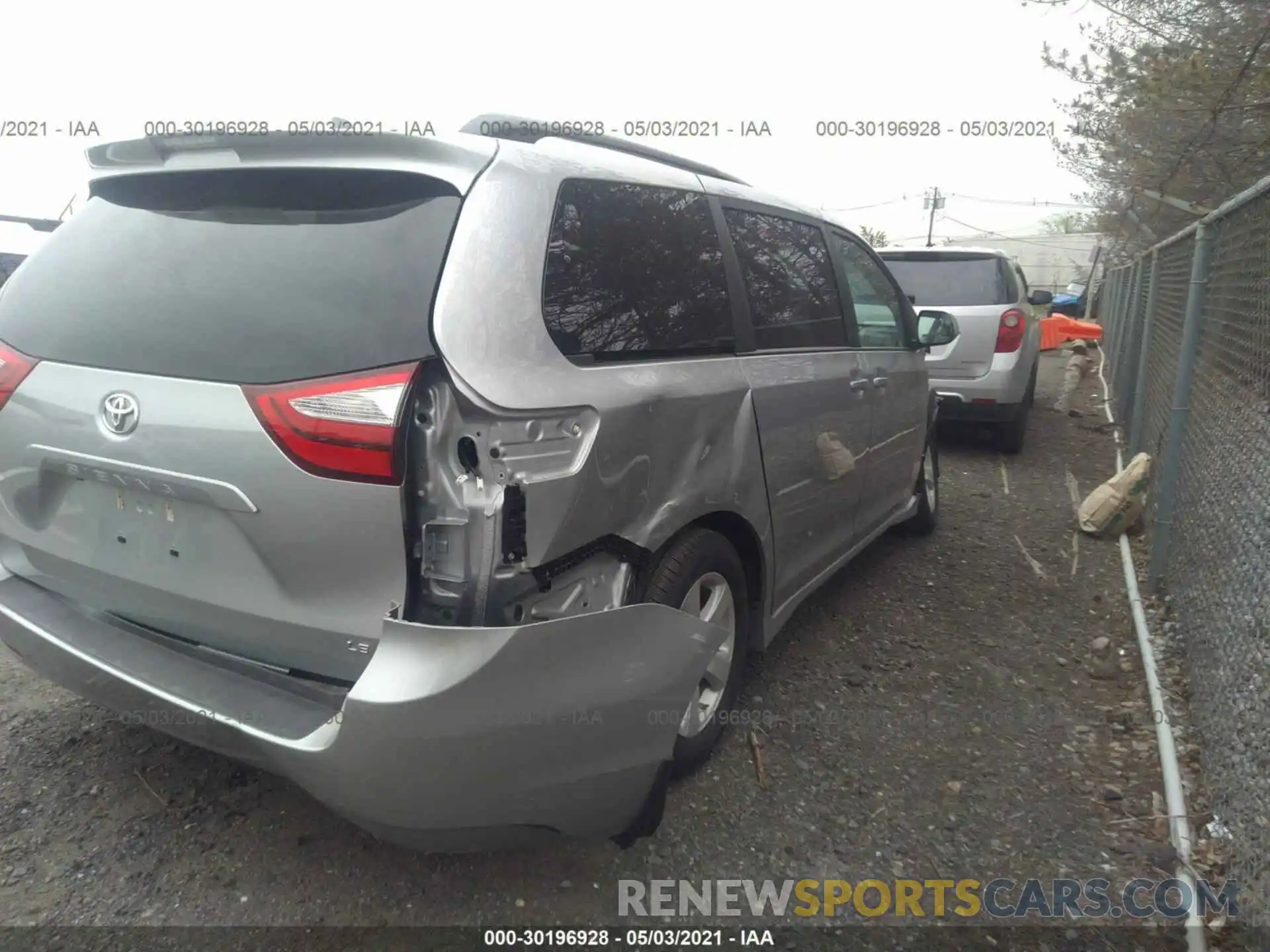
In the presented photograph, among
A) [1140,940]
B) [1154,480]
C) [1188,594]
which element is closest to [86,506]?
[1140,940]

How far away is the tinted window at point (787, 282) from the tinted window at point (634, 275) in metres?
0.21

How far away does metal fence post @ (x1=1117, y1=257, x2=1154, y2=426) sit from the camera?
7523 millimetres

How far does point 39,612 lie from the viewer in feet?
7.43

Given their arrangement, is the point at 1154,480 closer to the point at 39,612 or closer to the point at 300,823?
the point at 300,823

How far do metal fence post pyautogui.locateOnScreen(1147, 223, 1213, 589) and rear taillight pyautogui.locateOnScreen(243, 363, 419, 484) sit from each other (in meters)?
3.87

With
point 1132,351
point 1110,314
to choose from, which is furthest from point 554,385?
point 1110,314

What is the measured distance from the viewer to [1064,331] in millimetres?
15945

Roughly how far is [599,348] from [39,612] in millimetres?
1669

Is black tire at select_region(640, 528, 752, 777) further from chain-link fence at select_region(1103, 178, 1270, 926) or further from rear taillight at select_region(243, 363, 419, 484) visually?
chain-link fence at select_region(1103, 178, 1270, 926)

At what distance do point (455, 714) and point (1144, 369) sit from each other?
21.4 feet

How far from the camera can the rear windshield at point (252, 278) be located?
182 centimetres

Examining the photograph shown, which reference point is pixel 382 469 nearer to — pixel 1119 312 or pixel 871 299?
pixel 871 299

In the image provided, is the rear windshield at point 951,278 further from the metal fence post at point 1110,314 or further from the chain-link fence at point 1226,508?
the metal fence post at point 1110,314

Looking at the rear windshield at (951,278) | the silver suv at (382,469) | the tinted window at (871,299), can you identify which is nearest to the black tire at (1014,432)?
the rear windshield at (951,278)
